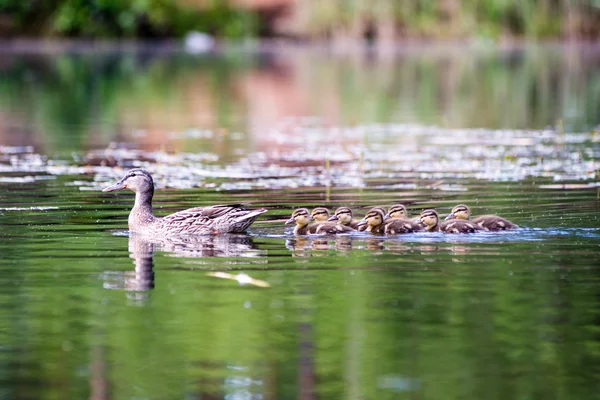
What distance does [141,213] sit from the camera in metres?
10.8

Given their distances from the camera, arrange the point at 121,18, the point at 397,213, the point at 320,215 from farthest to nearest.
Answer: the point at 121,18
the point at 320,215
the point at 397,213

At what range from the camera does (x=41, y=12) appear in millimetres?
49000

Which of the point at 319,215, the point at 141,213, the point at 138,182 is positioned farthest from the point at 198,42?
the point at 319,215

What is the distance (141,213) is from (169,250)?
0.90m

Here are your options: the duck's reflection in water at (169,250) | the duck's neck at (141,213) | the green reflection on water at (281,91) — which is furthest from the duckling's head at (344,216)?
the green reflection on water at (281,91)

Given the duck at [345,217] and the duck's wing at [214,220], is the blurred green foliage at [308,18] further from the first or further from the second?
the duck's wing at [214,220]

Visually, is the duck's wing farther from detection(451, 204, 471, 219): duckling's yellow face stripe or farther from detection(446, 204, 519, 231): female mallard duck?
detection(446, 204, 519, 231): female mallard duck

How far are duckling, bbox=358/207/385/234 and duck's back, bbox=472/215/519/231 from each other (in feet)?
2.14

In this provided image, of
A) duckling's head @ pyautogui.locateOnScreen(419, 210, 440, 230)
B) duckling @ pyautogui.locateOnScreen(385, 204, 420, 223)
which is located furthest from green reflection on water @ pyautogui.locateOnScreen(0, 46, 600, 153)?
duckling's head @ pyautogui.locateOnScreen(419, 210, 440, 230)

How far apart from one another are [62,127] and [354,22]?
24161 mm

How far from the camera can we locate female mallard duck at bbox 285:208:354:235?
10352mm

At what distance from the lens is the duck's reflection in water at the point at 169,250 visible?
8625mm

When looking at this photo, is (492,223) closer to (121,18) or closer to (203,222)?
(203,222)

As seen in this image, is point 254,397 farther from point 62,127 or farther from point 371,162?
point 62,127
